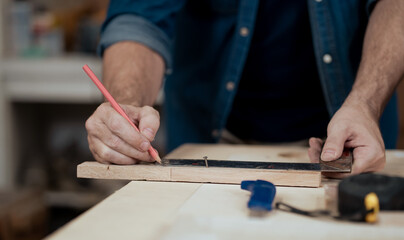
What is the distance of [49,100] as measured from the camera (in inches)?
92.9

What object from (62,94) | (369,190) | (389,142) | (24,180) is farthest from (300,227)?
(24,180)

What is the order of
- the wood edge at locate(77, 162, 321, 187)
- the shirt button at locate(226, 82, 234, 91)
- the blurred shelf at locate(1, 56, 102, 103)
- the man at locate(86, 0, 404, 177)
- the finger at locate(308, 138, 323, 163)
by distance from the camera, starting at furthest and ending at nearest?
the blurred shelf at locate(1, 56, 102, 103) < the shirt button at locate(226, 82, 234, 91) < the man at locate(86, 0, 404, 177) < the finger at locate(308, 138, 323, 163) < the wood edge at locate(77, 162, 321, 187)

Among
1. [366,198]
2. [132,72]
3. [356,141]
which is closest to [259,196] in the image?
[366,198]

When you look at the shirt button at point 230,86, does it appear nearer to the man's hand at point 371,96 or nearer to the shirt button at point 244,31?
the shirt button at point 244,31

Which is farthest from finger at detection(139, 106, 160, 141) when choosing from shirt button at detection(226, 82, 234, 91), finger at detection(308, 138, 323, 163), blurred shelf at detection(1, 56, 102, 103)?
blurred shelf at detection(1, 56, 102, 103)

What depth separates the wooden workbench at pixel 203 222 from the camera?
0.47m

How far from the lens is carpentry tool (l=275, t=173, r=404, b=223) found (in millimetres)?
499

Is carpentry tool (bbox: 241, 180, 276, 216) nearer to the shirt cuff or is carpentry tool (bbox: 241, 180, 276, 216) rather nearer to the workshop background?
the shirt cuff

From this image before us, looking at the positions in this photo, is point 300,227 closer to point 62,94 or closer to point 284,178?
point 284,178

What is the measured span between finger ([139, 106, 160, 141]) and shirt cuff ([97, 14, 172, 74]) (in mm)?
300

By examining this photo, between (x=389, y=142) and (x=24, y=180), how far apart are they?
187 centimetres

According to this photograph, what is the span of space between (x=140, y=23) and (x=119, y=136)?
0.38 metres

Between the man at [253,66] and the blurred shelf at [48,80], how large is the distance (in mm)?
1011

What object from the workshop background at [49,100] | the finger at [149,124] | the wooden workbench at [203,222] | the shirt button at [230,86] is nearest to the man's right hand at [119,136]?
the finger at [149,124]
